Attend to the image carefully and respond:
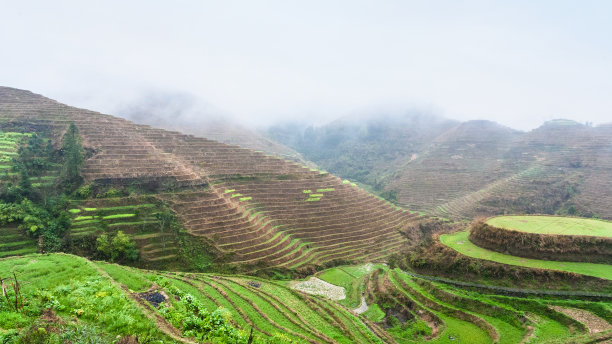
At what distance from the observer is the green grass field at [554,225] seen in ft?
77.5

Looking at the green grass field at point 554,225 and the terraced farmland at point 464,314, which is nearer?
the terraced farmland at point 464,314

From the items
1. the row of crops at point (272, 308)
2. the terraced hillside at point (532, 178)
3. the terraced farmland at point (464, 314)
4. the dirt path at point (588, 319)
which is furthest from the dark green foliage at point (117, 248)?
the terraced hillside at point (532, 178)

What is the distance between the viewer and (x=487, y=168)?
92.6m

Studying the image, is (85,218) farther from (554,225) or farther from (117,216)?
(554,225)

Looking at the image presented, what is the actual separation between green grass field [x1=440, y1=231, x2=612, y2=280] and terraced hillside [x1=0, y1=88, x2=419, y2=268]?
1429cm

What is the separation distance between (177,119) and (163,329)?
13338cm

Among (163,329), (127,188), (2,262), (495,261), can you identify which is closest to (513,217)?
(495,261)

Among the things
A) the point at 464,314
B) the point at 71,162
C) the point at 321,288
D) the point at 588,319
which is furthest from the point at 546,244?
the point at 71,162

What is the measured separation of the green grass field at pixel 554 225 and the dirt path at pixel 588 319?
22.2 ft

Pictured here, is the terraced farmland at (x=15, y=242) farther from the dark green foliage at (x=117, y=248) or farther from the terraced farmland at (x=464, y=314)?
the terraced farmland at (x=464, y=314)

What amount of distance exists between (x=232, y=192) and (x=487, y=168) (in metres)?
84.2

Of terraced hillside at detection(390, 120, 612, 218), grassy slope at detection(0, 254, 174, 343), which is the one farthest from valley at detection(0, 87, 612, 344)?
terraced hillside at detection(390, 120, 612, 218)

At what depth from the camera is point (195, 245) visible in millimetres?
31516

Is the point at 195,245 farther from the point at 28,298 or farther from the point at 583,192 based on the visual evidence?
the point at 583,192
